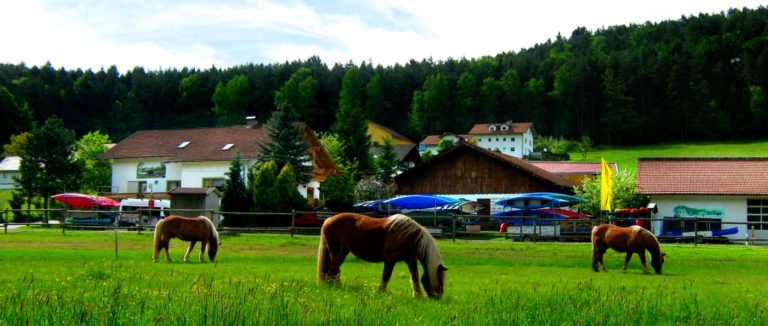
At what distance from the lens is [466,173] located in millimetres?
52000

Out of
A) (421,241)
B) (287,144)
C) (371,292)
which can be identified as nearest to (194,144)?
(287,144)

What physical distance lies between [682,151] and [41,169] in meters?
79.5

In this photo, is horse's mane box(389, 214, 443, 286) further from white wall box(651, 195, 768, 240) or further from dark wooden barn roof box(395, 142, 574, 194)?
dark wooden barn roof box(395, 142, 574, 194)

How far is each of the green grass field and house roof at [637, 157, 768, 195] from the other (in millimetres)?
18910

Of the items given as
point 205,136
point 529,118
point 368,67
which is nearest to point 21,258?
point 205,136

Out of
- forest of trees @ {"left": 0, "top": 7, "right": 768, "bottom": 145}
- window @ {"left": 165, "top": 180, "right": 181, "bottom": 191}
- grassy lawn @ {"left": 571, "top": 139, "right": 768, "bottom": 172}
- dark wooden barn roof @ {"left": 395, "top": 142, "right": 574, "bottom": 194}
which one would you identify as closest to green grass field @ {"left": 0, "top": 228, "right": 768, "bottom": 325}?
dark wooden barn roof @ {"left": 395, "top": 142, "right": 574, "bottom": 194}

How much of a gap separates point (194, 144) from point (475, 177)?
947 inches

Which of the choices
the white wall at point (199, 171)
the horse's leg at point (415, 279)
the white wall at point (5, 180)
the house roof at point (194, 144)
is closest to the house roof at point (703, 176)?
the house roof at point (194, 144)

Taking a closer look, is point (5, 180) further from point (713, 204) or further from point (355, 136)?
point (713, 204)

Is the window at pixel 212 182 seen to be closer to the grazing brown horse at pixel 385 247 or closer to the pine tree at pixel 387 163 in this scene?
the pine tree at pixel 387 163

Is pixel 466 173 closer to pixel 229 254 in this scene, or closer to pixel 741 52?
pixel 229 254

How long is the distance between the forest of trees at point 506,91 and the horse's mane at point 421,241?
320ft

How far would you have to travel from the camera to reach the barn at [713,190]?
42500 mm

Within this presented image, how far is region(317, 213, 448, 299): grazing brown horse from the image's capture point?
11047 millimetres
